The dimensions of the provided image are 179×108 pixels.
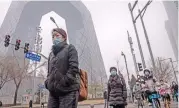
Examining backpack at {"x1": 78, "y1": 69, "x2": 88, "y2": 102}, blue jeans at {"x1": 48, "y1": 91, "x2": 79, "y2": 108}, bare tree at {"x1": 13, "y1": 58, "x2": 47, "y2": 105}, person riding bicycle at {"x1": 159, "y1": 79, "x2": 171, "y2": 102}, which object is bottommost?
blue jeans at {"x1": 48, "y1": 91, "x2": 79, "y2": 108}

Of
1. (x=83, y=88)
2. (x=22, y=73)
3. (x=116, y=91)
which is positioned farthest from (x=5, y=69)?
(x=83, y=88)

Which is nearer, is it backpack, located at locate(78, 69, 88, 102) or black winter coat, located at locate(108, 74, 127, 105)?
backpack, located at locate(78, 69, 88, 102)

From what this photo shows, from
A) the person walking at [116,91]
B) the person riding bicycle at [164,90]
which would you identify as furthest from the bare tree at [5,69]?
the person walking at [116,91]

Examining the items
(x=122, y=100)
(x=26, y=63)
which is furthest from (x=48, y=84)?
(x=26, y=63)

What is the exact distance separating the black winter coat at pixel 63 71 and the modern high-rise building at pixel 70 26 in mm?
59350

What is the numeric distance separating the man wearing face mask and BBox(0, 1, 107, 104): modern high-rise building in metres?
59.4

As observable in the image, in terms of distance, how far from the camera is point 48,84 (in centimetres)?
332

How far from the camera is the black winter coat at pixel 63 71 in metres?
3.19

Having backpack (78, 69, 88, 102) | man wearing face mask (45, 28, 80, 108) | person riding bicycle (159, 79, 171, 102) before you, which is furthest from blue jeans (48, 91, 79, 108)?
person riding bicycle (159, 79, 171, 102)

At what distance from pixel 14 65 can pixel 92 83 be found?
1042 inches

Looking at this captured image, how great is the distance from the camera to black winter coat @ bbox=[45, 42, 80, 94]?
3193 mm

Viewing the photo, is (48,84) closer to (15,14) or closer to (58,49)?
(58,49)

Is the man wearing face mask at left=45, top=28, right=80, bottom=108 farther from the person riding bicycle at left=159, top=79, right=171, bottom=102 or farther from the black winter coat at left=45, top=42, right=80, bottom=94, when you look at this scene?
the person riding bicycle at left=159, top=79, right=171, bottom=102

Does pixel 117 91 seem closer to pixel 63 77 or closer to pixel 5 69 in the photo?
pixel 63 77
